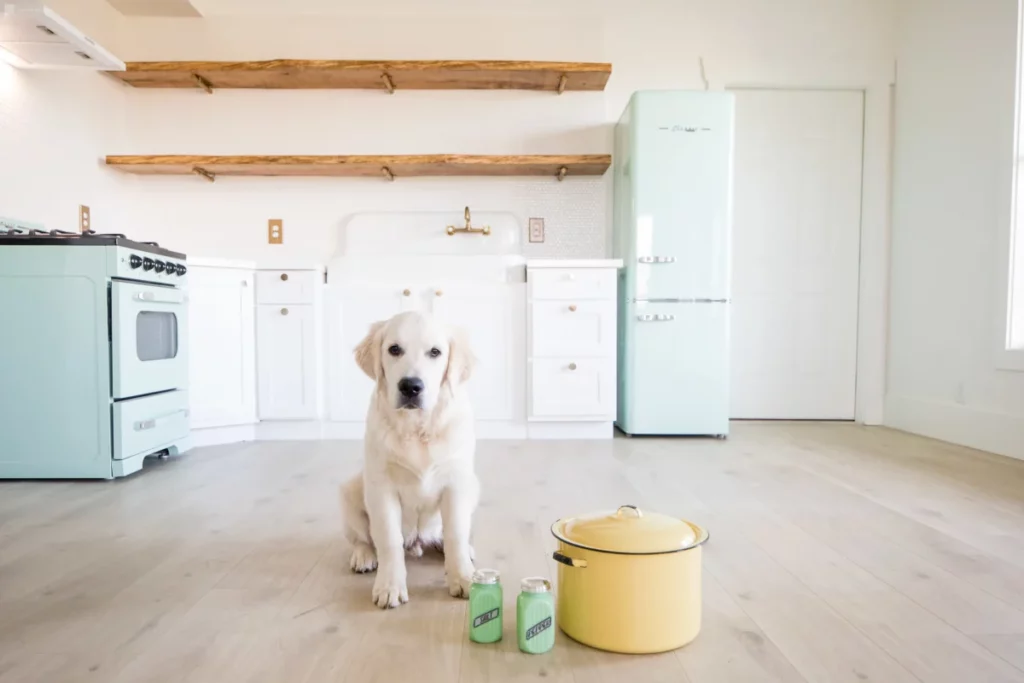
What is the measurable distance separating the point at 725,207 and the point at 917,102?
1583 millimetres

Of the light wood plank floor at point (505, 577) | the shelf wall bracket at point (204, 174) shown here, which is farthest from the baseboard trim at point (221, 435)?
the shelf wall bracket at point (204, 174)

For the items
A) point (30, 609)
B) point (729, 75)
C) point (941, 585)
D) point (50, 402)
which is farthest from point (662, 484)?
point (729, 75)

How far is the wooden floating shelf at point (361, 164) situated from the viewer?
3861mm

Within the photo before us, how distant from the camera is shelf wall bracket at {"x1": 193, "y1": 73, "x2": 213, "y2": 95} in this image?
3914 millimetres

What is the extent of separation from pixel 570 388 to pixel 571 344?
0.26 metres

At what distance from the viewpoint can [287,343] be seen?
3.58 m

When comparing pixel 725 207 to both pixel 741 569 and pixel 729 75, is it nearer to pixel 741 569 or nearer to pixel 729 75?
pixel 729 75

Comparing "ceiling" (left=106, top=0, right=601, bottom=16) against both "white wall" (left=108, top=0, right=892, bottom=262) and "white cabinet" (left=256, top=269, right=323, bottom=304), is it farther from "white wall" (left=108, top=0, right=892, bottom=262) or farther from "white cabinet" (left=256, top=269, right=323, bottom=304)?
"white cabinet" (left=256, top=269, right=323, bottom=304)

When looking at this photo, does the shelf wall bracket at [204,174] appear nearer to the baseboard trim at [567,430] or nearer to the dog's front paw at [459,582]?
the baseboard trim at [567,430]

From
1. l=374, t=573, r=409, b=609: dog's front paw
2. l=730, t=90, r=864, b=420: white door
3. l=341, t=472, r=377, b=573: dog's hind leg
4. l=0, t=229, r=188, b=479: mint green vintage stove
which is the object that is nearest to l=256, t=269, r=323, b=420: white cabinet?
l=0, t=229, r=188, b=479: mint green vintage stove

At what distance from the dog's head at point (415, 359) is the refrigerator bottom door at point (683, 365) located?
7.57 ft

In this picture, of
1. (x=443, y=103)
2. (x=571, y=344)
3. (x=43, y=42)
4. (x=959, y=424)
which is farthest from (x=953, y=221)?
(x=43, y=42)

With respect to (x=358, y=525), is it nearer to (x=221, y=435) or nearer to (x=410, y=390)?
(x=410, y=390)

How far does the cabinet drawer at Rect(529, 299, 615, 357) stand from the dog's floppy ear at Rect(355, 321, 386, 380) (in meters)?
2.13
